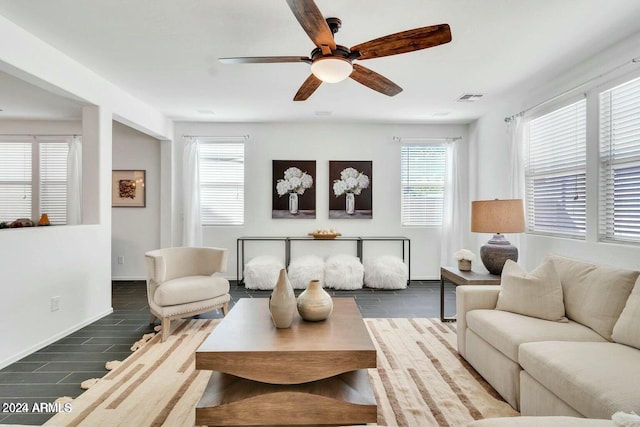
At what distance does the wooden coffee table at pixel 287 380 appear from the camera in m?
1.63

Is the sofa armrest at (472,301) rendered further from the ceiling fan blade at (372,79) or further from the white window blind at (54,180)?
the white window blind at (54,180)

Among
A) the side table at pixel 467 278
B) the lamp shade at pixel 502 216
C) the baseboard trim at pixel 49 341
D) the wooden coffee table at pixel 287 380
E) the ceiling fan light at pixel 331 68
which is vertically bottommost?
the baseboard trim at pixel 49 341

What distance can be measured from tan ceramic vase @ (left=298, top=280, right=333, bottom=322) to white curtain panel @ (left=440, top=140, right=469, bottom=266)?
3585 millimetres

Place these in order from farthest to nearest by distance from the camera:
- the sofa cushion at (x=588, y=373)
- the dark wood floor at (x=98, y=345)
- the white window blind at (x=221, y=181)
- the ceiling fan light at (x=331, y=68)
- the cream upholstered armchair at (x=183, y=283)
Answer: the white window blind at (x=221, y=181) → the cream upholstered armchair at (x=183, y=283) → the dark wood floor at (x=98, y=345) → the ceiling fan light at (x=331, y=68) → the sofa cushion at (x=588, y=373)

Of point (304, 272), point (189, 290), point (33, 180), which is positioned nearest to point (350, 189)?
point (304, 272)

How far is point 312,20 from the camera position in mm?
1677

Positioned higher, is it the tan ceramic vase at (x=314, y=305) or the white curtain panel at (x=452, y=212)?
the white curtain panel at (x=452, y=212)

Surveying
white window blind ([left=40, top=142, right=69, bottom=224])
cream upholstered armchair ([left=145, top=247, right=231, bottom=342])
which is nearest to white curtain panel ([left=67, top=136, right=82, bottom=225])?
white window blind ([left=40, top=142, right=69, bottom=224])

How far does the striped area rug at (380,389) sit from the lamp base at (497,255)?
82cm

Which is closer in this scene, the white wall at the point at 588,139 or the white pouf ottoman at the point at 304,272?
the white wall at the point at 588,139

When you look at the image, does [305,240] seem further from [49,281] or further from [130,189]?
[49,281]

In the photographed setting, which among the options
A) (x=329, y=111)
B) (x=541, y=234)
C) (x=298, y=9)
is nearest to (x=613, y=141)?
(x=541, y=234)

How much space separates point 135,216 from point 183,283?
276cm

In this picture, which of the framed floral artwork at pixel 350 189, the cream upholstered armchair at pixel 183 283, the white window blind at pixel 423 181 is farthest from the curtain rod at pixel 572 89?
the cream upholstered armchair at pixel 183 283
